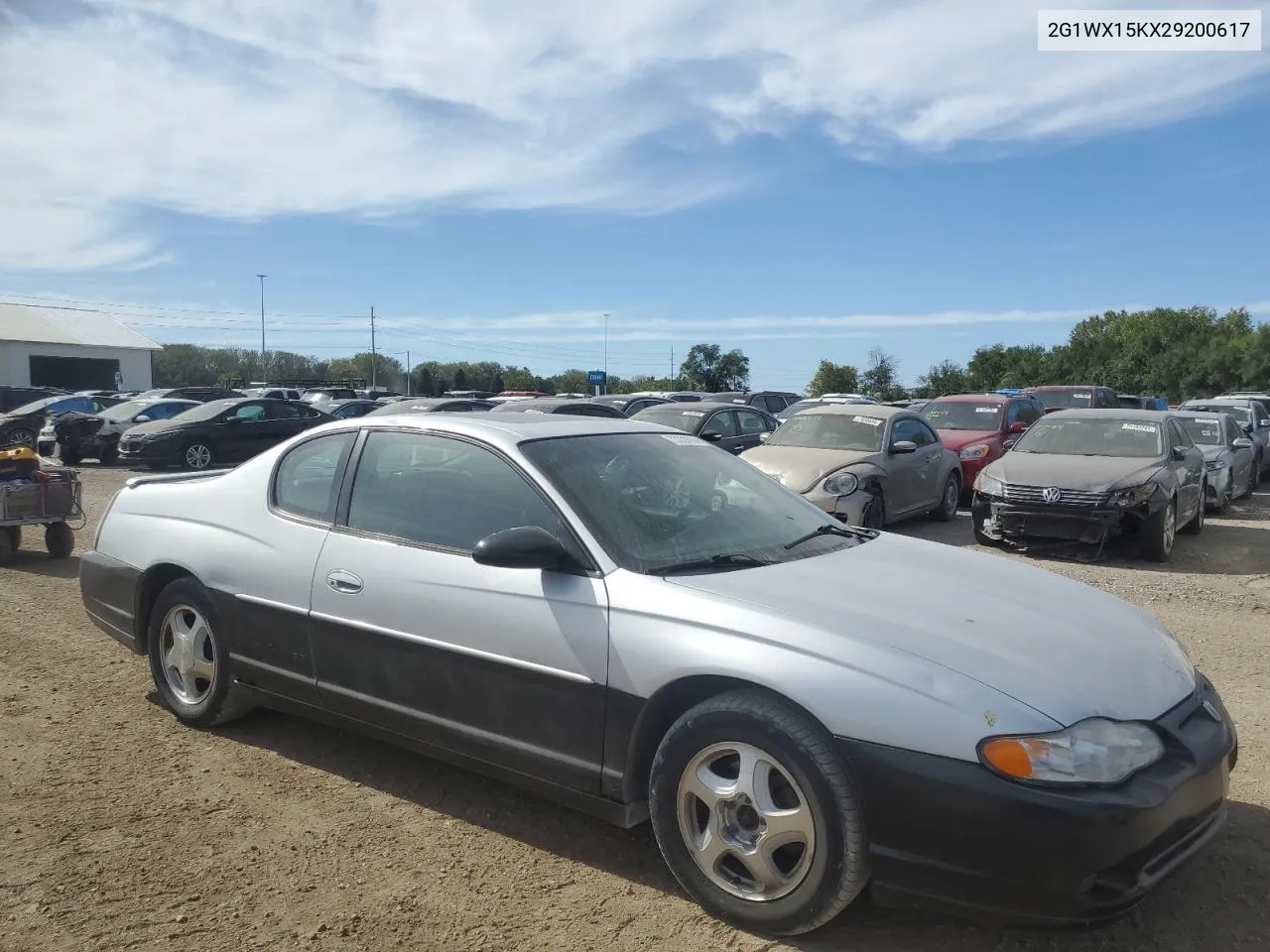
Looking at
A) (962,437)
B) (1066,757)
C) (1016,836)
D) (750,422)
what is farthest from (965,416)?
(1016,836)

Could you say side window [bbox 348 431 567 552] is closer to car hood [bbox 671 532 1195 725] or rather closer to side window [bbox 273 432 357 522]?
side window [bbox 273 432 357 522]

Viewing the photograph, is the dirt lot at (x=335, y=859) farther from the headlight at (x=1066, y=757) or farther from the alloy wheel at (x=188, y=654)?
the headlight at (x=1066, y=757)

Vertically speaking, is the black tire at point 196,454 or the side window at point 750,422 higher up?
the side window at point 750,422

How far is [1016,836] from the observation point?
252 centimetres

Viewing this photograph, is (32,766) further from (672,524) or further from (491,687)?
(672,524)

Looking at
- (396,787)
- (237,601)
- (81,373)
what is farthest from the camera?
(81,373)

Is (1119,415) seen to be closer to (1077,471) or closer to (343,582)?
(1077,471)

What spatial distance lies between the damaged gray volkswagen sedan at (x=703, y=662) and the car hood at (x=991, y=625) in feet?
0.04

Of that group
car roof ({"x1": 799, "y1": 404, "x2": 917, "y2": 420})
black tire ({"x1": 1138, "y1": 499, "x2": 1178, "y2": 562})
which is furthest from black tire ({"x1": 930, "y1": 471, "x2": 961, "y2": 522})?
black tire ({"x1": 1138, "y1": 499, "x2": 1178, "y2": 562})

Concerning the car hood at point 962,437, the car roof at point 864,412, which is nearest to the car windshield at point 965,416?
the car hood at point 962,437

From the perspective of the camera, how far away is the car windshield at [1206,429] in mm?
13953

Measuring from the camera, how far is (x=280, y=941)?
290 cm

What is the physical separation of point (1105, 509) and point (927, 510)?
3.05 m

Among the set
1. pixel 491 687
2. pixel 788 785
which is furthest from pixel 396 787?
pixel 788 785
